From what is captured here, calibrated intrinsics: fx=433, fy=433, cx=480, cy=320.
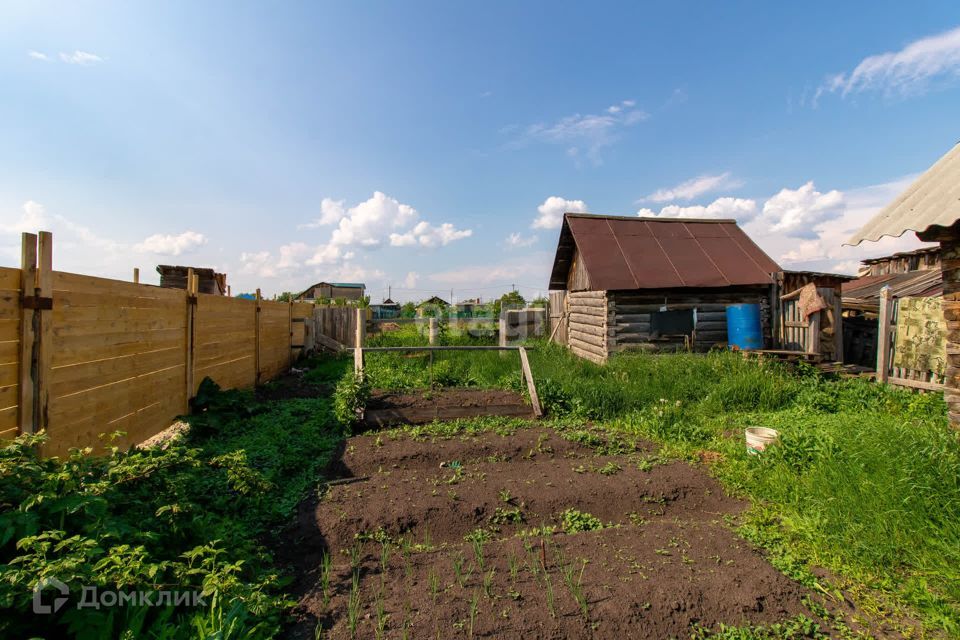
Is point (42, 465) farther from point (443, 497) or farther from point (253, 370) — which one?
point (253, 370)

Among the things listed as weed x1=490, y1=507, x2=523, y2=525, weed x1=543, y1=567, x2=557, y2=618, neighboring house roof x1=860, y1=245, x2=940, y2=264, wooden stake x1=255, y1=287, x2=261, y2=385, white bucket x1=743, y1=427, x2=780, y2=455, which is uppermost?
neighboring house roof x1=860, y1=245, x2=940, y2=264

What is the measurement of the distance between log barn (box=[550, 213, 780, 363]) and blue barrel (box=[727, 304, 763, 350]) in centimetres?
49

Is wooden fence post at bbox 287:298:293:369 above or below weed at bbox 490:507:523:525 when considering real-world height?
above

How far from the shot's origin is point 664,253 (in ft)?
39.2

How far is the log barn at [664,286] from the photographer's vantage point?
425 inches

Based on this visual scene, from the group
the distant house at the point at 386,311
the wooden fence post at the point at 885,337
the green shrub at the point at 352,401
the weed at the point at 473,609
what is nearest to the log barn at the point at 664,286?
the wooden fence post at the point at 885,337

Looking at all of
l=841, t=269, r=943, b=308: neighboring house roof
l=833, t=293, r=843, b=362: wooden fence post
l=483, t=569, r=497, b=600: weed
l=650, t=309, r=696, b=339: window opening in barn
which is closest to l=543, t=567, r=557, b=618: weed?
l=483, t=569, r=497, b=600: weed

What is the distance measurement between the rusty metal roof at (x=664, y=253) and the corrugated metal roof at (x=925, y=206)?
5993 millimetres

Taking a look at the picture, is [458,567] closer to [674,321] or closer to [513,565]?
[513,565]

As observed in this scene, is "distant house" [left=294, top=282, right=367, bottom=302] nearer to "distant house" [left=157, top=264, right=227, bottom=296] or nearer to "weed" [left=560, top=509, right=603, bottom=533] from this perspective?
"distant house" [left=157, top=264, right=227, bottom=296]

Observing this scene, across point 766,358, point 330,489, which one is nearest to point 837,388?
point 766,358

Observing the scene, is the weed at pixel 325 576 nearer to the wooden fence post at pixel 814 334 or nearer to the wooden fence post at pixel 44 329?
the wooden fence post at pixel 44 329

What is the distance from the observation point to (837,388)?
7.62 m

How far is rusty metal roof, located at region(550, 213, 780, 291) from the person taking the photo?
10867mm
